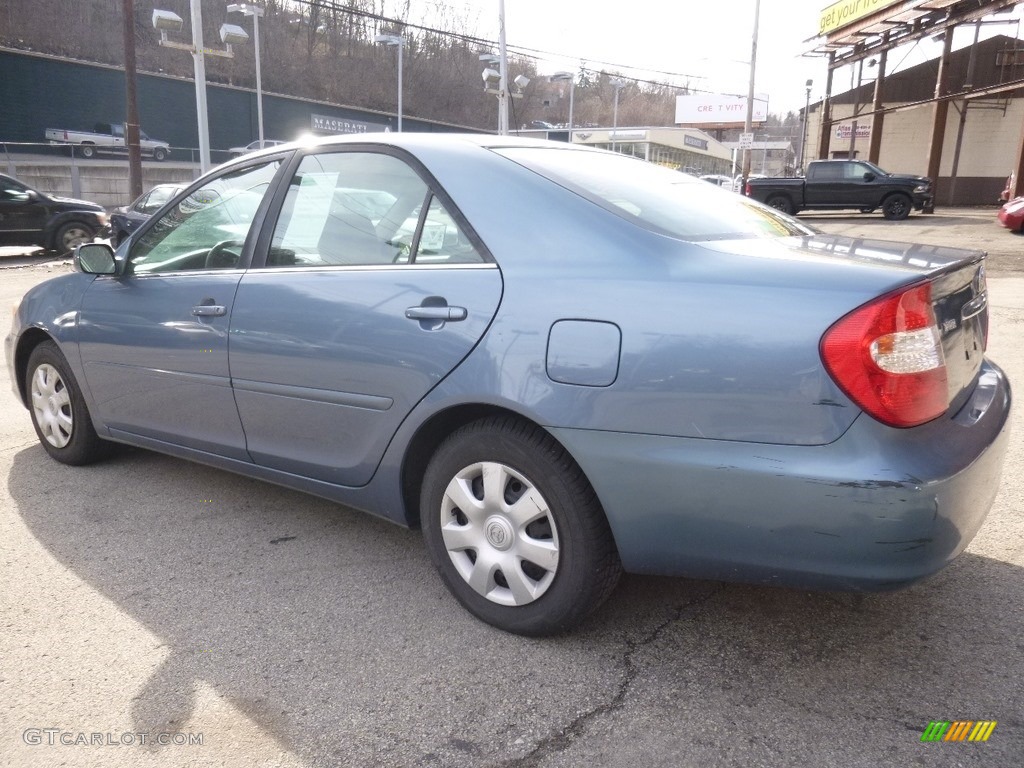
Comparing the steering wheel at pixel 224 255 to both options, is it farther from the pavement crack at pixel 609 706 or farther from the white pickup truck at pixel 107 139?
the white pickup truck at pixel 107 139

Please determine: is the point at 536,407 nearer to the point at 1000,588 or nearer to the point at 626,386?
the point at 626,386

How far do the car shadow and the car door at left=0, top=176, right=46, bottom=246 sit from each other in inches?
524

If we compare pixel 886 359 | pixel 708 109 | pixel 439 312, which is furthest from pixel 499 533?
pixel 708 109

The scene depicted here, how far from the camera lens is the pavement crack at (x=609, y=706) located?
205 centimetres

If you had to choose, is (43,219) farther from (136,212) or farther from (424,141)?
(424,141)

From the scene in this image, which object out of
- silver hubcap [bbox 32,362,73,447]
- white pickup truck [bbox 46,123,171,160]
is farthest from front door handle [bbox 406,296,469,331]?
white pickup truck [bbox 46,123,171,160]

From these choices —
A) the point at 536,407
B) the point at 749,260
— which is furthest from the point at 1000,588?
the point at 536,407

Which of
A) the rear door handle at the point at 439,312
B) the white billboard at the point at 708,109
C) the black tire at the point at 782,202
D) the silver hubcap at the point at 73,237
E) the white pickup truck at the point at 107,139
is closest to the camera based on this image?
the rear door handle at the point at 439,312

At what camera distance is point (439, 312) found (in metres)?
2.57

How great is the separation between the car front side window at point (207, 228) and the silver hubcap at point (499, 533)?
4.69 feet

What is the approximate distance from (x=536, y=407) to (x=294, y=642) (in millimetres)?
1089

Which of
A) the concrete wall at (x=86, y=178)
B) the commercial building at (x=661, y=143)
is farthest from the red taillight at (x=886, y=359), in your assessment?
the commercial building at (x=661, y=143)

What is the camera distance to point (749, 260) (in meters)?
2.25

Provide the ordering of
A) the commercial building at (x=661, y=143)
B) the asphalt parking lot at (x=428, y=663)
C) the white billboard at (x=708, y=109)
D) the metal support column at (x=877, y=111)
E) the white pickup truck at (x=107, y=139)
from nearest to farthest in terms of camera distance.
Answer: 1. the asphalt parking lot at (x=428, y=663)
2. the metal support column at (x=877, y=111)
3. the white pickup truck at (x=107, y=139)
4. the commercial building at (x=661, y=143)
5. the white billboard at (x=708, y=109)
